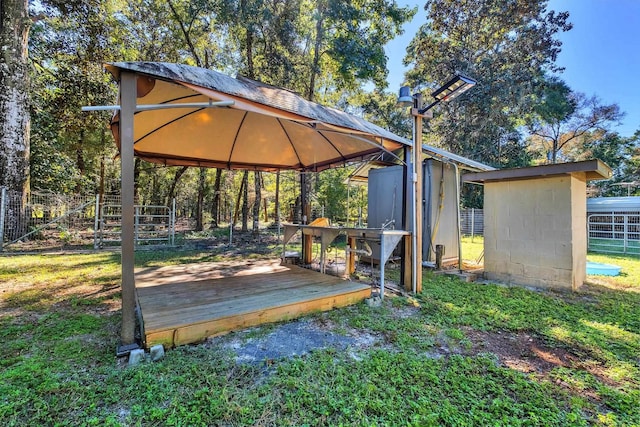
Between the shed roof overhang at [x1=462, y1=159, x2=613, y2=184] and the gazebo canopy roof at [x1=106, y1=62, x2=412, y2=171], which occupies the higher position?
the gazebo canopy roof at [x1=106, y1=62, x2=412, y2=171]

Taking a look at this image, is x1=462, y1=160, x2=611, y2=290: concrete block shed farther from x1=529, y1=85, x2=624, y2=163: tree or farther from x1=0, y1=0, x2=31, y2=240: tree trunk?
x1=529, y1=85, x2=624, y2=163: tree

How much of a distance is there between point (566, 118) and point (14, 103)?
90.8 ft

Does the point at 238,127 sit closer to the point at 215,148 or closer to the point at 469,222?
the point at 215,148

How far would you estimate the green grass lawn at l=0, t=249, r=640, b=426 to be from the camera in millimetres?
1639

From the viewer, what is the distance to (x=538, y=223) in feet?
15.2

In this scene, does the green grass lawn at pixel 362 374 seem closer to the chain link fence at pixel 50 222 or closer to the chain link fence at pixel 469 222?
the chain link fence at pixel 50 222

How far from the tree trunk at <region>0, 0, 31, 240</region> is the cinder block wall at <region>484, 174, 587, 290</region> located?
416 inches

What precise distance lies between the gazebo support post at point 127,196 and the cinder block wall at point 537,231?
556cm

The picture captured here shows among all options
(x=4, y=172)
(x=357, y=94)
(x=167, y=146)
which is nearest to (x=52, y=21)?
(x=4, y=172)

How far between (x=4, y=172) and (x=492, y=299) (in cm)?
1060

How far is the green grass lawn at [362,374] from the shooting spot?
5.38 feet

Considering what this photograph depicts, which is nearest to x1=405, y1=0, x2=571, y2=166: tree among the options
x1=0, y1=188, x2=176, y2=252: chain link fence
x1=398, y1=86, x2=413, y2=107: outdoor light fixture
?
x1=398, y1=86, x2=413, y2=107: outdoor light fixture

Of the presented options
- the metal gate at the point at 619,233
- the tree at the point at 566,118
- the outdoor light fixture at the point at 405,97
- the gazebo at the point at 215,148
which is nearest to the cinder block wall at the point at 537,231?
the gazebo at the point at 215,148

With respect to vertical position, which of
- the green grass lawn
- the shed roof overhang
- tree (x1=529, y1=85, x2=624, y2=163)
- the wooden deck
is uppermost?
tree (x1=529, y1=85, x2=624, y2=163)
